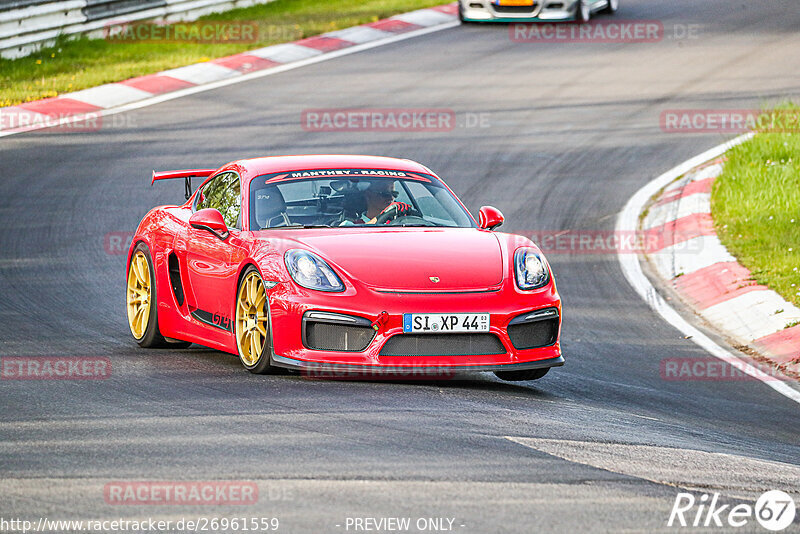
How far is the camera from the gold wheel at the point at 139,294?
8.98 meters

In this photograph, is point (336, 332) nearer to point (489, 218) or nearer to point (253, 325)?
point (253, 325)

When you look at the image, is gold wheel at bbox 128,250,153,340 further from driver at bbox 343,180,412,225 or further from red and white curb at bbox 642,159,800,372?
red and white curb at bbox 642,159,800,372

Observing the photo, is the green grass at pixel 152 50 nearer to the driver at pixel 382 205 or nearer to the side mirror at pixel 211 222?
the side mirror at pixel 211 222

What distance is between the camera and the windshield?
8156 millimetres

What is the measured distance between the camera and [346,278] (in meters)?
7.24

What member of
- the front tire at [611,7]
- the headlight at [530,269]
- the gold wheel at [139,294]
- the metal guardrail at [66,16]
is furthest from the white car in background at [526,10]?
the headlight at [530,269]

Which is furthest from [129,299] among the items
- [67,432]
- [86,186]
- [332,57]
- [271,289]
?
[332,57]

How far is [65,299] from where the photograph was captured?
10.2 m

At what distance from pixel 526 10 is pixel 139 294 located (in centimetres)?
1522

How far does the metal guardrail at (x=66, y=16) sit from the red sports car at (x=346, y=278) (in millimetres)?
11519

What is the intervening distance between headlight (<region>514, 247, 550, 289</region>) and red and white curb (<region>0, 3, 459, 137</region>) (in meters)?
10.5

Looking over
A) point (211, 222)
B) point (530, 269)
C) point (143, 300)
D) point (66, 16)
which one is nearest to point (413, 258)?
point (530, 269)

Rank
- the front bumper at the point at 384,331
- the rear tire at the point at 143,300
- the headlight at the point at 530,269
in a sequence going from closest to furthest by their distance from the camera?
the front bumper at the point at 384,331 → the headlight at the point at 530,269 → the rear tire at the point at 143,300

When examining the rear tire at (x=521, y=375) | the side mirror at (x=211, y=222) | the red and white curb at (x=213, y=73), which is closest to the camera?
the rear tire at (x=521, y=375)
